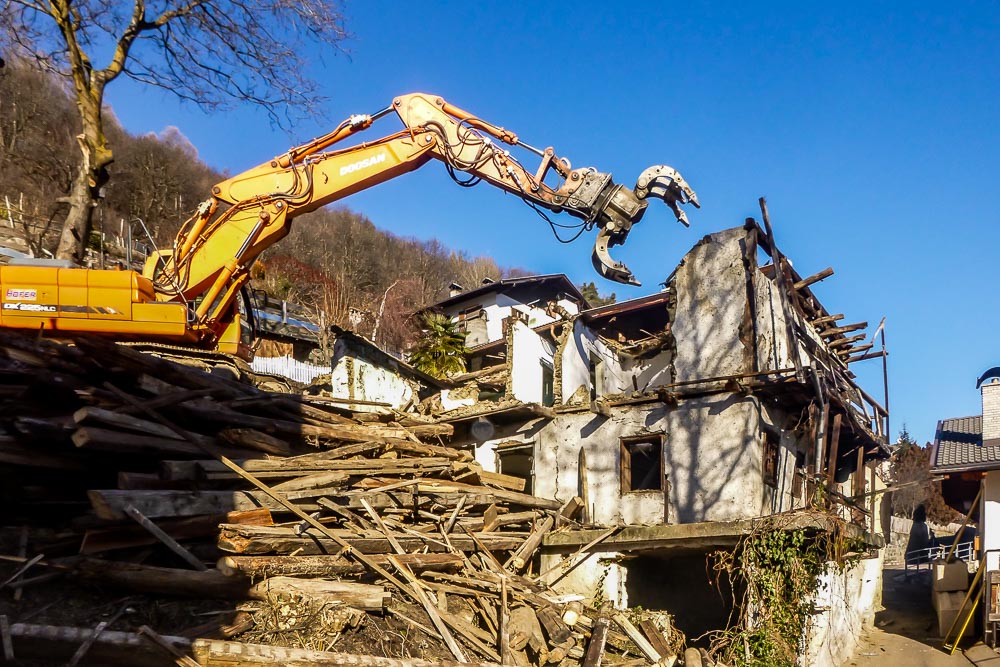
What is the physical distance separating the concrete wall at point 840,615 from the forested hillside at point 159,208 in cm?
2384


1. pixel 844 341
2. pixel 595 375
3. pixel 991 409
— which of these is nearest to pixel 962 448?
pixel 991 409

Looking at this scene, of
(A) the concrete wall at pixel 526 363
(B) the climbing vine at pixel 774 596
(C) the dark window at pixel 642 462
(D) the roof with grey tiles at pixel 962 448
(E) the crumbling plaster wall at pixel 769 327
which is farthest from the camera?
(A) the concrete wall at pixel 526 363

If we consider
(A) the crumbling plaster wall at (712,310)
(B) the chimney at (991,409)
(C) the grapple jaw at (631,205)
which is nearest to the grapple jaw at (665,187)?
(C) the grapple jaw at (631,205)

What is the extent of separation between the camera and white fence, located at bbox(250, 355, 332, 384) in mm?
27145

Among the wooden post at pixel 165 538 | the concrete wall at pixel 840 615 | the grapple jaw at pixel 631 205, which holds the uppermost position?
the grapple jaw at pixel 631 205

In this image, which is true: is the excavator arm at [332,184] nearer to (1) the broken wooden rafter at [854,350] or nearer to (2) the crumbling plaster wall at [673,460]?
(2) the crumbling plaster wall at [673,460]

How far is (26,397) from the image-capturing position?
9.23m

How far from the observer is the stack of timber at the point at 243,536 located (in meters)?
7.63

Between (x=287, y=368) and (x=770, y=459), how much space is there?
19217 millimetres

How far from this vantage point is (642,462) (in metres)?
17.1

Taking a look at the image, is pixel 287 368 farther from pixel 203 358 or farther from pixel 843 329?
pixel 843 329

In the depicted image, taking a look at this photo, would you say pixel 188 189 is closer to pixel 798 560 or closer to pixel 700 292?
pixel 700 292

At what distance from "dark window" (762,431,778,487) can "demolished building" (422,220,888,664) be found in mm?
41

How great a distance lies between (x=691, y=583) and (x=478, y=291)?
20.8m
